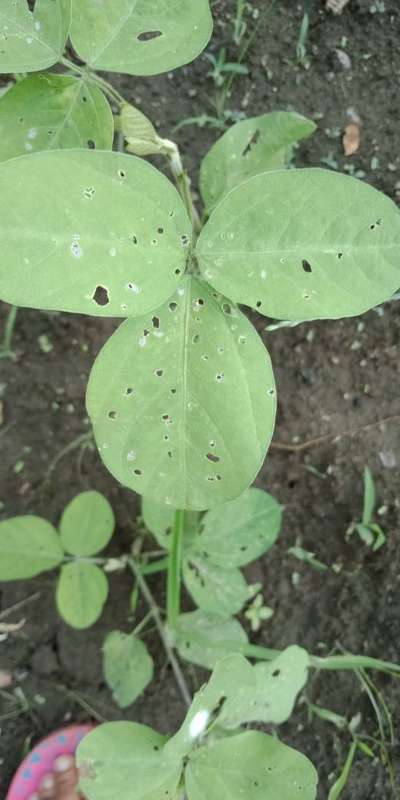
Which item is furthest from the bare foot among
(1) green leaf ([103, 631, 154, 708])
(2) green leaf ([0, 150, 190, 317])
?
(2) green leaf ([0, 150, 190, 317])

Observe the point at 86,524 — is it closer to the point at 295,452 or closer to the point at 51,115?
the point at 295,452

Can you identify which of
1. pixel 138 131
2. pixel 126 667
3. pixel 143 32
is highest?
pixel 143 32

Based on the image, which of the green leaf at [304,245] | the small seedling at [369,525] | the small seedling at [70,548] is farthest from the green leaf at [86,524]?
the green leaf at [304,245]

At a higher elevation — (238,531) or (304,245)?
(304,245)

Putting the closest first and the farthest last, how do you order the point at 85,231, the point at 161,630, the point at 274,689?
the point at 85,231 < the point at 274,689 < the point at 161,630

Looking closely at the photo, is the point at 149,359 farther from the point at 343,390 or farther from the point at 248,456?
the point at 343,390

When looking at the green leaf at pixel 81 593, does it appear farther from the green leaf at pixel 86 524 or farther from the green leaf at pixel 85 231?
the green leaf at pixel 85 231

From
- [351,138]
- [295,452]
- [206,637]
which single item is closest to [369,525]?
[295,452]

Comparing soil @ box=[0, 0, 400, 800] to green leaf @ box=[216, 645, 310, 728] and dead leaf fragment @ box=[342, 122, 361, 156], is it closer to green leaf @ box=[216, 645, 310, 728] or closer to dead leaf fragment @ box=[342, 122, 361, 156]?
dead leaf fragment @ box=[342, 122, 361, 156]
